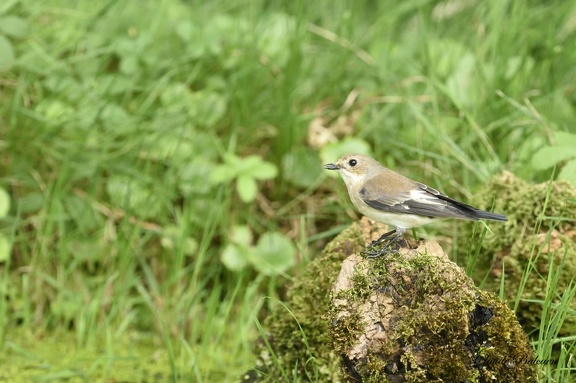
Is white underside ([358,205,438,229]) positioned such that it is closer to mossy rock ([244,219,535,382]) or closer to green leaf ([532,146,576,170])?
mossy rock ([244,219,535,382])

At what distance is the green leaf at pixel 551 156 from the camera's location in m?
3.86

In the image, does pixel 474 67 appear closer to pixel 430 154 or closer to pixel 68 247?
pixel 430 154

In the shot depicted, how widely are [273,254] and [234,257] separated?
24 centimetres

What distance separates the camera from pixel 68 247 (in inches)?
195

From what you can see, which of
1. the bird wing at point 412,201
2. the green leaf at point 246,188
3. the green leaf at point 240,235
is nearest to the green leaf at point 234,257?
the green leaf at point 240,235

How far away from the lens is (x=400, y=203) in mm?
3574

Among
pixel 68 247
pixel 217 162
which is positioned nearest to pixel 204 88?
pixel 217 162

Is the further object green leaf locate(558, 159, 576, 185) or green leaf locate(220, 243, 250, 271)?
green leaf locate(220, 243, 250, 271)

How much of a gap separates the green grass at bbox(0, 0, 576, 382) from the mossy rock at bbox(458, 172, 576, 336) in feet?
1.81

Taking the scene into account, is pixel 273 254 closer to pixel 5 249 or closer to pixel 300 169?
pixel 300 169

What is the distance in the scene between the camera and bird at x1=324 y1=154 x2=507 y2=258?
3.44 metres

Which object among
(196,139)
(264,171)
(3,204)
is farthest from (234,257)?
(3,204)

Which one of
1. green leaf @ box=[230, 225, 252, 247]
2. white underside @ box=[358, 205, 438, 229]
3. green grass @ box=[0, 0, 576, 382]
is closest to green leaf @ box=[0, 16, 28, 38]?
green grass @ box=[0, 0, 576, 382]

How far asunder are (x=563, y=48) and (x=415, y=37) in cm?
123
